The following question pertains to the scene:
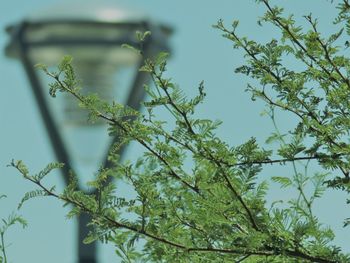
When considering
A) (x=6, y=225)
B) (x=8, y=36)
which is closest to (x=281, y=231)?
(x=6, y=225)

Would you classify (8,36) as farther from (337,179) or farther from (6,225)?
(337,179)

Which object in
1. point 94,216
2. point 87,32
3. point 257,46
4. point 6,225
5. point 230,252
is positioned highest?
point 87,32

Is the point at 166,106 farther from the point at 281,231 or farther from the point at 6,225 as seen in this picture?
the point at 6,225

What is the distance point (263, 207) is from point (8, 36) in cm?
894

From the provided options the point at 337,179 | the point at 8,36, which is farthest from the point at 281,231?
the point at 8,36

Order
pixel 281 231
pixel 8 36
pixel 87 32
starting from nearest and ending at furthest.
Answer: pixel 281 231, pixel 87 32, pixel 8 36

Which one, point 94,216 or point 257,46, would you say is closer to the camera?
point 94,216

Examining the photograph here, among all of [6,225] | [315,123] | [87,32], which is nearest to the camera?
[315,123]

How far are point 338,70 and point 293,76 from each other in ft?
0.65

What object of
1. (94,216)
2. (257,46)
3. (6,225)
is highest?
(257,46)

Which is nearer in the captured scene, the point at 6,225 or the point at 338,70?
the point at 338,70

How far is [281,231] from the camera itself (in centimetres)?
390

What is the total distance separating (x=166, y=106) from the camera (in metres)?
3.98

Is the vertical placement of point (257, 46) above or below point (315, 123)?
above
